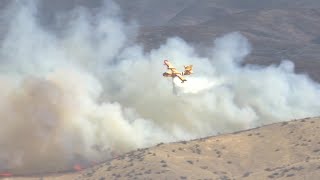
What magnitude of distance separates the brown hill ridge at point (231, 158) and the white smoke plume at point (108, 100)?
7.73m

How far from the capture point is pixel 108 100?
309ft

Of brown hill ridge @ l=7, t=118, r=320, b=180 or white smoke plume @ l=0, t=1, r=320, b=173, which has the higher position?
white smoke plume @ l=0, t=1, r=320, b=173

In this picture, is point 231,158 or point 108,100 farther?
point 108,100

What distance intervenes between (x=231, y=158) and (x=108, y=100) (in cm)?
2867

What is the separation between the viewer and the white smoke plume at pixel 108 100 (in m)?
79.6

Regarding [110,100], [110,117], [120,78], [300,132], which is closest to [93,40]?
[120,78]

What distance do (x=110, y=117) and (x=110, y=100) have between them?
9087 mm

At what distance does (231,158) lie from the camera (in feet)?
227

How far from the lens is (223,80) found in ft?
330

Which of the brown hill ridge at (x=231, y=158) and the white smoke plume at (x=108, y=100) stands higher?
the white smoke plume at (x=108, y=100)

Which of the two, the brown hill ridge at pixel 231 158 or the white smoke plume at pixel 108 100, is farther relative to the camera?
the white smoke plume at pixel 108 100

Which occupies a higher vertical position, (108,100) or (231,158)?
(108,100)

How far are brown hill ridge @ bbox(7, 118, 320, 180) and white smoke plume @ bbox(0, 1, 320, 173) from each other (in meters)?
7.73

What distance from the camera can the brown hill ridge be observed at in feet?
211
